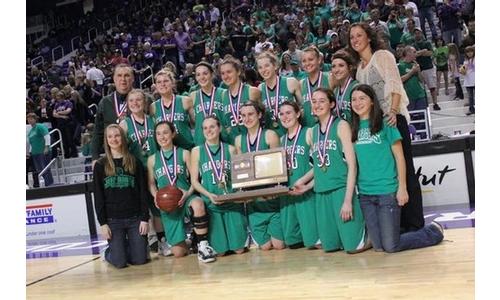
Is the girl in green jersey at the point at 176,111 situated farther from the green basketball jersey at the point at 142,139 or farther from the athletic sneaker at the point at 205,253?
the athletic sneaker at the point at 205,253

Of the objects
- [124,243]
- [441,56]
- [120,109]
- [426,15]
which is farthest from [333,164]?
[426,15]

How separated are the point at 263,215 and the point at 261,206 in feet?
0.26

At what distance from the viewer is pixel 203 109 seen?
543cm

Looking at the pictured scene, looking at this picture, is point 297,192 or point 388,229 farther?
point 297,192

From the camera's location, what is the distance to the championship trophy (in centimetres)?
487

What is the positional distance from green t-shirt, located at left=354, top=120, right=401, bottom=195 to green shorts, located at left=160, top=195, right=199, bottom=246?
4.97 ft

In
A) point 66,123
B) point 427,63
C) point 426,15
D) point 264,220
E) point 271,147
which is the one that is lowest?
point 264,220

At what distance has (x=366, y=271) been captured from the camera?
3971mm

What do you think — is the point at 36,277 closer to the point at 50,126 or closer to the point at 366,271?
the point at 366,271

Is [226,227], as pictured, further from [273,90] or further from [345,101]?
[345,101]

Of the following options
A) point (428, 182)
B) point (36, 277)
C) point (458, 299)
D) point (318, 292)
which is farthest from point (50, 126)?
point (458, 299)

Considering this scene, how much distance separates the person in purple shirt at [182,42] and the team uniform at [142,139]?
762cm

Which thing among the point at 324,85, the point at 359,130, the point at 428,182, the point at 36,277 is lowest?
the point at 36,277
